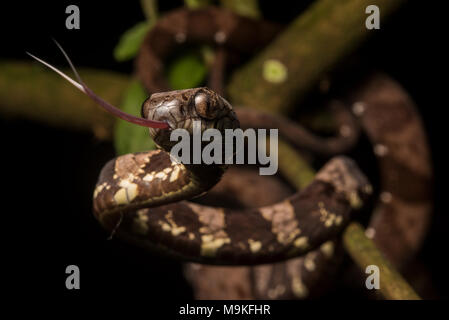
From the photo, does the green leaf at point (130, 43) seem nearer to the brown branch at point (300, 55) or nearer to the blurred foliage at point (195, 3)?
the blurred foliage at point (195, 3)

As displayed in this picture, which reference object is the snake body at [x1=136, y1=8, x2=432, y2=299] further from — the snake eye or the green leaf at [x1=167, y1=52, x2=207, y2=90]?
the snake eye

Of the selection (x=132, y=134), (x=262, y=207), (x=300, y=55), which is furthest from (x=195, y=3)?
(x=262, y=207)

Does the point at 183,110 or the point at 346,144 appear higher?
the point at 346,144

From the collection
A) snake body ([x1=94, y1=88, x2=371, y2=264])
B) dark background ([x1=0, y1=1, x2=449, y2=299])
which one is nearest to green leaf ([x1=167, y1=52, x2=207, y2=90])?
dark background ([x1=0, y1=1, x2=449, y2=299])

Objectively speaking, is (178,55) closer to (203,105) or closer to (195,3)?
(195,3)

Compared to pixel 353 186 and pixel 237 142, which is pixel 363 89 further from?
pixel 237 142
